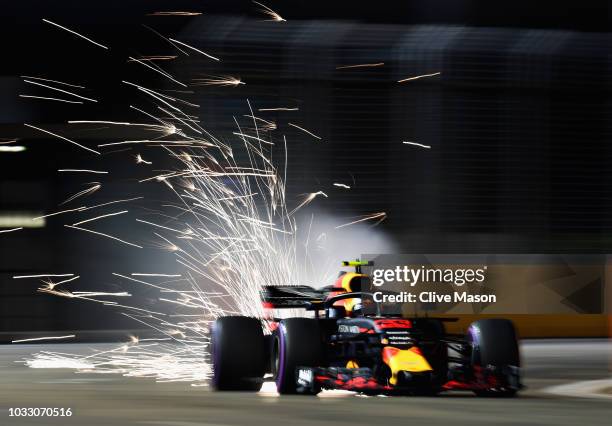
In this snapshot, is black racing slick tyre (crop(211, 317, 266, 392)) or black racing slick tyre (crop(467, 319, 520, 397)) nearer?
black racing slick tyre (crop(467, 319, 520, 397))

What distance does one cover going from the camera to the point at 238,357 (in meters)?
14.4

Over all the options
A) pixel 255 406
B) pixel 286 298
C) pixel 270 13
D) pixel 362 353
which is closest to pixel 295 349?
pixel 362 353

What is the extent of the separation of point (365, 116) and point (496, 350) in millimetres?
10369

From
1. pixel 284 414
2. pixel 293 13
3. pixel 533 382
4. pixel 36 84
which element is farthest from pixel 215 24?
pixel 284 414

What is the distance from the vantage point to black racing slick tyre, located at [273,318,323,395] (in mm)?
13859

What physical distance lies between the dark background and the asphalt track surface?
737 cm

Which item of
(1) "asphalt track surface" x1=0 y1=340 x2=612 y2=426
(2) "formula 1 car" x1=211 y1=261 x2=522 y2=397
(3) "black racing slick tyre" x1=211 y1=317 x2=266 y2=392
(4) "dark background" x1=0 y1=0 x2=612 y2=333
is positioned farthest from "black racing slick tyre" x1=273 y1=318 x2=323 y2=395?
(4) "dark background" x1=0 y1=0 x2=612 y2=333

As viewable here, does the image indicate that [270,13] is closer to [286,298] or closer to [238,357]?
[286,298]

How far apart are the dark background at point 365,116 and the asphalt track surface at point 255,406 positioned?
24.2ft

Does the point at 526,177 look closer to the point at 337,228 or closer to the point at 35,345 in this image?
the point at 337,228

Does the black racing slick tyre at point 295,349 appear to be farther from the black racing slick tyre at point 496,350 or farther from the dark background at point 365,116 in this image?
the dark background at point 365,116

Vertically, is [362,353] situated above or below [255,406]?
above

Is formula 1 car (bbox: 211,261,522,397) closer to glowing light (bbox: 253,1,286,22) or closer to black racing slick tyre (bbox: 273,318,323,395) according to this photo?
black racing slick tyre (bbox: 273,318,323,395)

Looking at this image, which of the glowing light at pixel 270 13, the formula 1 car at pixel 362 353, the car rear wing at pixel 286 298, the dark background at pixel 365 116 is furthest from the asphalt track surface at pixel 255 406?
the glowing light at pixel 270 13
